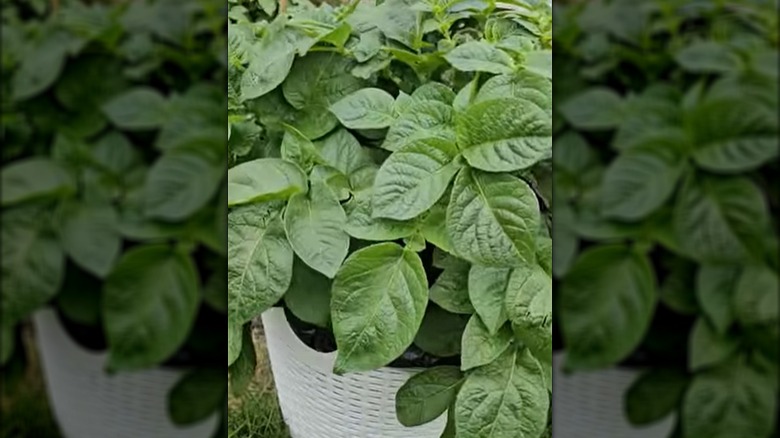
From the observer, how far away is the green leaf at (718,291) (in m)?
0.30

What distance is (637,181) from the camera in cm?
29

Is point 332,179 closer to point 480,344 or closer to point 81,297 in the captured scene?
point 480,344

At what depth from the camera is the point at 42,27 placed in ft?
1.09

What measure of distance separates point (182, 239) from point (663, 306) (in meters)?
0.20

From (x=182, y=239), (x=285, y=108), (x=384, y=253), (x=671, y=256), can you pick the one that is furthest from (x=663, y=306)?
(x=285, y=108)

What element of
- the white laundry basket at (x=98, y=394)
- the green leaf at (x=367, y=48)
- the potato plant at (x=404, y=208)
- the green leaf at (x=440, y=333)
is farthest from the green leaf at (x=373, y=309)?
the white laundry basket at (x=98, y=394)

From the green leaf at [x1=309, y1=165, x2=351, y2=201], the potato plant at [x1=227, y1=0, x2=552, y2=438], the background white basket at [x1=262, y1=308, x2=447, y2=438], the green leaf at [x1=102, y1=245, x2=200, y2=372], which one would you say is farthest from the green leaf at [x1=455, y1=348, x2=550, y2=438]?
the green leaf at [x1=102, y1=245, x2=200, y2=372]

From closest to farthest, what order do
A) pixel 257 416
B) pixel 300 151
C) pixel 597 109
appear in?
pixel 597 109, pixel 300 151, pixel 257 416

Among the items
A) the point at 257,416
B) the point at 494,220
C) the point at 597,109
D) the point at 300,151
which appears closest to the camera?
the point at 597,109

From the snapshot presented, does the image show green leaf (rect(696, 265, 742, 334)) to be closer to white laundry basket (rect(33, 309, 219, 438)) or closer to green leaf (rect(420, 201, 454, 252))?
white laundry basket (rect(33, 309, 219, 438))

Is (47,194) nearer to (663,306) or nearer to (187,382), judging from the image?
(187,382)

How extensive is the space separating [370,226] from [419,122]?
0.12m

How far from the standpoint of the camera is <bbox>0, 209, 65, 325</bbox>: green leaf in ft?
1.09

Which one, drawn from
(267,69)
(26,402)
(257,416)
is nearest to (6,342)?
(26,402)
